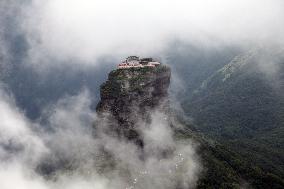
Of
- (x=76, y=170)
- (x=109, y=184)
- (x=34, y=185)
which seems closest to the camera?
(x=109, y=184)

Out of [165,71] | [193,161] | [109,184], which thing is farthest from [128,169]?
[165,71]

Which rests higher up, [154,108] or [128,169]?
[154,108]

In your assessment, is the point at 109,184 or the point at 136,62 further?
the point at 136,62

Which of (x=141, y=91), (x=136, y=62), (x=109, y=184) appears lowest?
(x=109, y=184)

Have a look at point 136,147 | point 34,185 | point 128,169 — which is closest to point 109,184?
point 128,169

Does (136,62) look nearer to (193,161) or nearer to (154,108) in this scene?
(154,108)

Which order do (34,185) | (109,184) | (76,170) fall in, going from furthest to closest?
(34,185)
(76,170)
(109,184)
